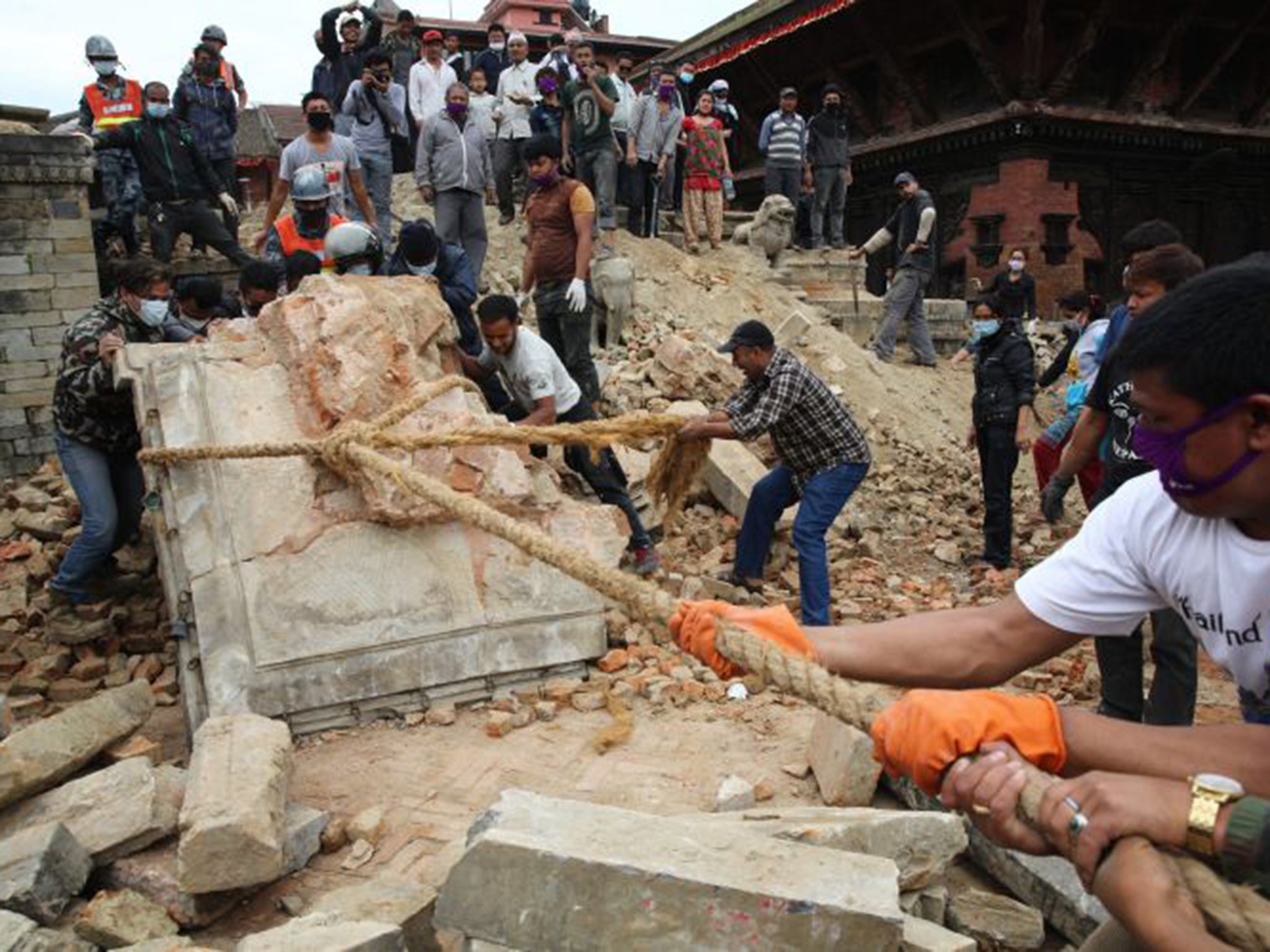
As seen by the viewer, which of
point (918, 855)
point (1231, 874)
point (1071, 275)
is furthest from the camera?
point (1071, 275)

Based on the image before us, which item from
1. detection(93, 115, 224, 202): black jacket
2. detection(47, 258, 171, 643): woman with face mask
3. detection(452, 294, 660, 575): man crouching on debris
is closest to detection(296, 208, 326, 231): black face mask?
detection(47, 258, 171, 643): woman with face mask

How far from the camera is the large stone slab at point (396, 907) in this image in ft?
7.91

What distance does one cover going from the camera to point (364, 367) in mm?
4418

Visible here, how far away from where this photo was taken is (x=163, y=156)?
7.88 meters

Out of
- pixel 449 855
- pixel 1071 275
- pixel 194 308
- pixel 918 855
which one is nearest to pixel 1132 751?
pixel 918 855

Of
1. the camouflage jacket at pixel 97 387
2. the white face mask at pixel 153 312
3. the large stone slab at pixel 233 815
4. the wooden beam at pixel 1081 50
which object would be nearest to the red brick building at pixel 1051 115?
the wooden beam at pixel 1081 50

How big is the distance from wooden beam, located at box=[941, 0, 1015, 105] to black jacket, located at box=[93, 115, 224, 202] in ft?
34.2

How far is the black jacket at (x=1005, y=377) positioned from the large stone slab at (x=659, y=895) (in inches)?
182

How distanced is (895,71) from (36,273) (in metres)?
12.2

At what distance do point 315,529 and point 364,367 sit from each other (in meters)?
0.84

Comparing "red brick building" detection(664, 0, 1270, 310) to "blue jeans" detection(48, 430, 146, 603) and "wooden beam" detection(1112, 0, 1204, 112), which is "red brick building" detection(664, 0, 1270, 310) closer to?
"wooden beam" detection(1112, 0, 1204, 112)

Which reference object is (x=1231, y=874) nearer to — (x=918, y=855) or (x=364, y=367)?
(x=918, y=855)

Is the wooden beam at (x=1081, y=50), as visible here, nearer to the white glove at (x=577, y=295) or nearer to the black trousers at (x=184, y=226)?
the white glove at (x=577, y=295)

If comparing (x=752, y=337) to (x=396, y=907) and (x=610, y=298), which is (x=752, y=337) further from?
(x=610, y=298)
